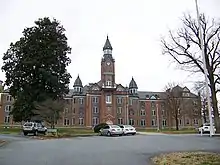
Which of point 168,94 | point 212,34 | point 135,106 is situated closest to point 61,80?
point 212,34

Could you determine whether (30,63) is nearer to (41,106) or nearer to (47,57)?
(47,57)

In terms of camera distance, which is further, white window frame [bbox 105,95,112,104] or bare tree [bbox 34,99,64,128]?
white window frame [bbox 105,95,112,104]

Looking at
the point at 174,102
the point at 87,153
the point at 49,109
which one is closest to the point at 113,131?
the point at 49,109

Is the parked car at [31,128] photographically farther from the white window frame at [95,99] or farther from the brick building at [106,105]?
the white window frame at [95,99]

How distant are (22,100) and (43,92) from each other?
338cm

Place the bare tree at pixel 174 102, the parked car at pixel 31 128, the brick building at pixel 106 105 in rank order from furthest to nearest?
the brick building at pixel 106 105
the bare tree at pixel 174 102
the parked car at pixel 31 128

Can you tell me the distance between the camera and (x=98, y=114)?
299ft

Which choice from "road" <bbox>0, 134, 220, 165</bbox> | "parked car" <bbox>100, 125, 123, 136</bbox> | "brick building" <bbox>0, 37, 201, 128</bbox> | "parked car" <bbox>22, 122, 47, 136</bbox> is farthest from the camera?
"brick building" <bbox>0, 37, 201, 128</bbox>

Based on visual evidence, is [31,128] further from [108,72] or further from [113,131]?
[108,72]

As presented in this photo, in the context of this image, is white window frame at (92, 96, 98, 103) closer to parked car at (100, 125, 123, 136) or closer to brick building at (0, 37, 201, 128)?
brick building at (0, 37, 201, 128)

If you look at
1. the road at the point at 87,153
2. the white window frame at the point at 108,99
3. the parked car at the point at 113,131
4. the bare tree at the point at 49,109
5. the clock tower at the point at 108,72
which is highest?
the clock tower at the point at 108,72

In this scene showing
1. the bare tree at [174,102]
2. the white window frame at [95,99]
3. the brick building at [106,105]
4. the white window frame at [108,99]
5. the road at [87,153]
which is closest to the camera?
the road at [87,153]

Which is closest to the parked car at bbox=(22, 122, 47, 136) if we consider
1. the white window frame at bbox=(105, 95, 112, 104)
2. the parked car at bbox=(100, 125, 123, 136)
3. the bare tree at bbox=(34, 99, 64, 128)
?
the bare tree at bbox=(34, 99, 64, 128)

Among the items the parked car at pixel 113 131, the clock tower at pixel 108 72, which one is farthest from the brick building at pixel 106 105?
the parked car at pixel 113 131
